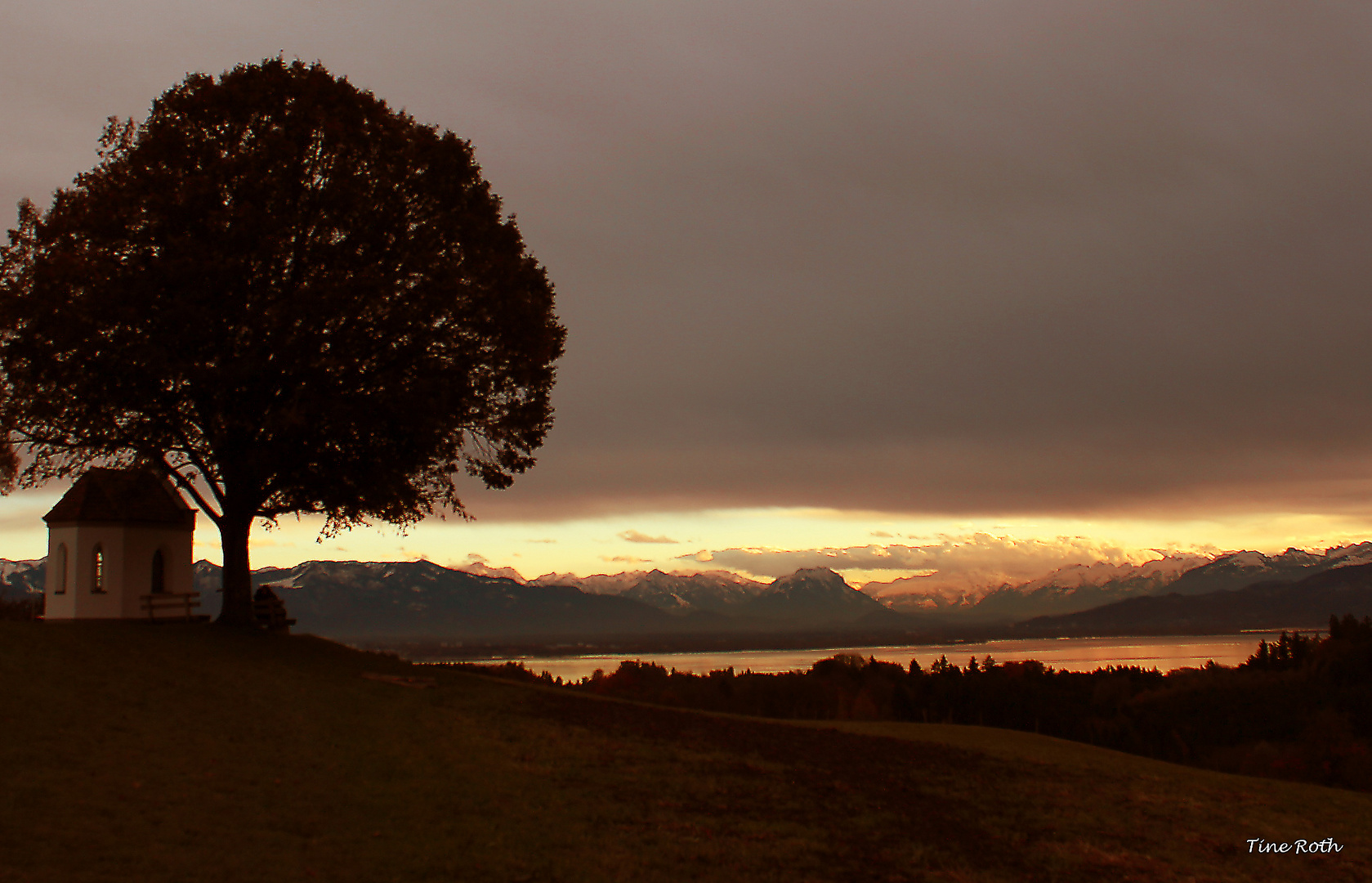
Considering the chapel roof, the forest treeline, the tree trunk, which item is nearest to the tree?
the tree trunk

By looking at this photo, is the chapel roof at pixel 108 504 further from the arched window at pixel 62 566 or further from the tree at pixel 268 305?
the tree at pixel 268 305

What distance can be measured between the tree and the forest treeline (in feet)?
204

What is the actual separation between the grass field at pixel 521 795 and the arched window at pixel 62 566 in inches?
427

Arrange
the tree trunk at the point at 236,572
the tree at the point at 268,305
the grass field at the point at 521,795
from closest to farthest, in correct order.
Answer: the grass field at the point at 521,795, the tree at the point at 268,305, the tree trunk at the point at 236,572

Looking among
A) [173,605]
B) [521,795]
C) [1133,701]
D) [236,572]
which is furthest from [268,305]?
[1133,701]

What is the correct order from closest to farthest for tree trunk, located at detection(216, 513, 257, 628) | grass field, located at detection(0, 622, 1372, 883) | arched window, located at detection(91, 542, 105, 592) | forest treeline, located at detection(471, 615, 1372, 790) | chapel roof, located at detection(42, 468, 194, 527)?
grass field, located at detection(0, 622, 1372, 883) < tree trunk, located at detection(216, 513, 257, 628) < chapel roof, located at detection(42, 468, 194, 527) < arched window, located at detection(91, 542, 105, 592) < forest treeline, located at detection(471, 615, 1372, 790)

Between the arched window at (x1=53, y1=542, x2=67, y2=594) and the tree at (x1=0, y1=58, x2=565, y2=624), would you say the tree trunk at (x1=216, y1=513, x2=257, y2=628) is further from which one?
the arched window at (x1=53, y1=542, x2=67, y2=594)

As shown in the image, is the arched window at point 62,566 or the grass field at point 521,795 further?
the arched window at point 62,566

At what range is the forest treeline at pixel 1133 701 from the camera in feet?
325

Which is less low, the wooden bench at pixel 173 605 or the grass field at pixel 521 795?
the wooden bench at pixel 173 605

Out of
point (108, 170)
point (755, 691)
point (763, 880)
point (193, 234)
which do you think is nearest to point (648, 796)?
point (763, 880)

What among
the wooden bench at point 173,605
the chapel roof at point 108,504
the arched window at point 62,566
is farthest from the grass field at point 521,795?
the arched window at point 62,566

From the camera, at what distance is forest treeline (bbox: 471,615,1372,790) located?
98.9 m

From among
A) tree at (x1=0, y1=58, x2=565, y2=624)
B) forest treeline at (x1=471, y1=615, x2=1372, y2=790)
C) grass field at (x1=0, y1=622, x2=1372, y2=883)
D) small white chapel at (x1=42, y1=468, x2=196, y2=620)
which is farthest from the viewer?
forest treeline at (x1=471, y1=615, x2=1372, y2=790)
